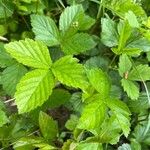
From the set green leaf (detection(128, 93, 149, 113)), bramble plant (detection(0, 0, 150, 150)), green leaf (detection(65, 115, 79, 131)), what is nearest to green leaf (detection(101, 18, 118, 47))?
bramble plant (detection(0, 0, 150, 150))

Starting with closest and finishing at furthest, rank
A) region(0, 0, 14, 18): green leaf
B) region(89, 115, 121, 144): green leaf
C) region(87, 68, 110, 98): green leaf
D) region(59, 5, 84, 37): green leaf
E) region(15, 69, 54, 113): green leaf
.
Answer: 1. region(15, 69, 54, 113): green leaf
2. region(87, 68, 110, 98): green leaf
3. region(89, 115, 121, 144): green leaf
4. region(59, 5, 84, 37): green leaf
5. region(0, 0, 14, 18): green leaf

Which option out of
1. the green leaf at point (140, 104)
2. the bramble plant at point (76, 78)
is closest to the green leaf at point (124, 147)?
the bramble plant at point (76, 78)

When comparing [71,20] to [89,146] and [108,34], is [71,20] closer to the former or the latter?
[108,34]

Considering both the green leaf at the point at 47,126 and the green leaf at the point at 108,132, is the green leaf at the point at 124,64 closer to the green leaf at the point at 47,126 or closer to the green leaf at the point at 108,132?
the green leaf at the point at 108,132

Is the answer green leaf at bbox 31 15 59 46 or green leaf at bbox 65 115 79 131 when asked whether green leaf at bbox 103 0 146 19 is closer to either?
green leaf at bbox 31 15 59 46

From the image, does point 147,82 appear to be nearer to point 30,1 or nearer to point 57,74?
point 57,74

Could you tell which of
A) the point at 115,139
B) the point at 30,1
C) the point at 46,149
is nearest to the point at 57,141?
the point at 46,149

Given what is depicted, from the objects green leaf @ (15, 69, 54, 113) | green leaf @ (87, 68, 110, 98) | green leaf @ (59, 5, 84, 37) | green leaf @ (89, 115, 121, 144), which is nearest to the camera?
green leaf @ (15, 69, 54, 113)

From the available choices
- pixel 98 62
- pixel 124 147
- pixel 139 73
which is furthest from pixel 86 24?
pixel 124 147
